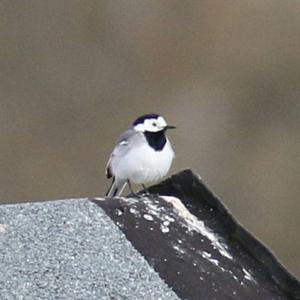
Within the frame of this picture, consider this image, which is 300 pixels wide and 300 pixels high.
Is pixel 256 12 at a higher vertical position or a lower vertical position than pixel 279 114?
higher

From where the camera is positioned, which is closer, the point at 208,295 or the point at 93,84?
the point at 208,295

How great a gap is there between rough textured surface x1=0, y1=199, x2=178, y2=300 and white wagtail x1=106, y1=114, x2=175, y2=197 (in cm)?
119

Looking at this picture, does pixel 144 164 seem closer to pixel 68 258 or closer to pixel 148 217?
pixel 148 217

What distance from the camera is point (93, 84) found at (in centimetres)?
1031

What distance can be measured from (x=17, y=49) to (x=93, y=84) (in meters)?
0.65

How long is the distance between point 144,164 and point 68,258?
153cm

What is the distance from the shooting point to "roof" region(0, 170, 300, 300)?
357 cm

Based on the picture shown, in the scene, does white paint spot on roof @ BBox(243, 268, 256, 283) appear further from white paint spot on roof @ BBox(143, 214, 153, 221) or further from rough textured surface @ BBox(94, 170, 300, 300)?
white paint spot on roof @ BBox(143, 214, 153, 221)

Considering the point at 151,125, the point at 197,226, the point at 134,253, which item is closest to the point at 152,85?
the point at 151,125

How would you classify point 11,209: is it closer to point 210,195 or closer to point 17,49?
point 210,195

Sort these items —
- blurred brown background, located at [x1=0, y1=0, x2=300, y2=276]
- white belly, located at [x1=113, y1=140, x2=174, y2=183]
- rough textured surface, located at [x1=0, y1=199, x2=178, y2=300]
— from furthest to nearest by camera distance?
blurred brown background, located at [x1=0, y1=0, x2=300, y2=276] → white belly, located at [x1=113, y1=140, x2=174, y2=183] → rough textured surface, located at [x1=0, y1=199, x2=178, y2=300]

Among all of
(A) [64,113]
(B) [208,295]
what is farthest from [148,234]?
(A) [64,113]

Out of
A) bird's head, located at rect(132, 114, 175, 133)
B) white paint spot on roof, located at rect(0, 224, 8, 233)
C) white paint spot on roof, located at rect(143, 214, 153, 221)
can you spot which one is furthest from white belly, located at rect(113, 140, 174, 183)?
white paint spot on roof, located at rect(0, 224, 8, 233)

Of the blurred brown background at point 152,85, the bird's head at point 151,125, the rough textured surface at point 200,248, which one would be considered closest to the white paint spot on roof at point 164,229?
the rough textured surface at point 200,248
